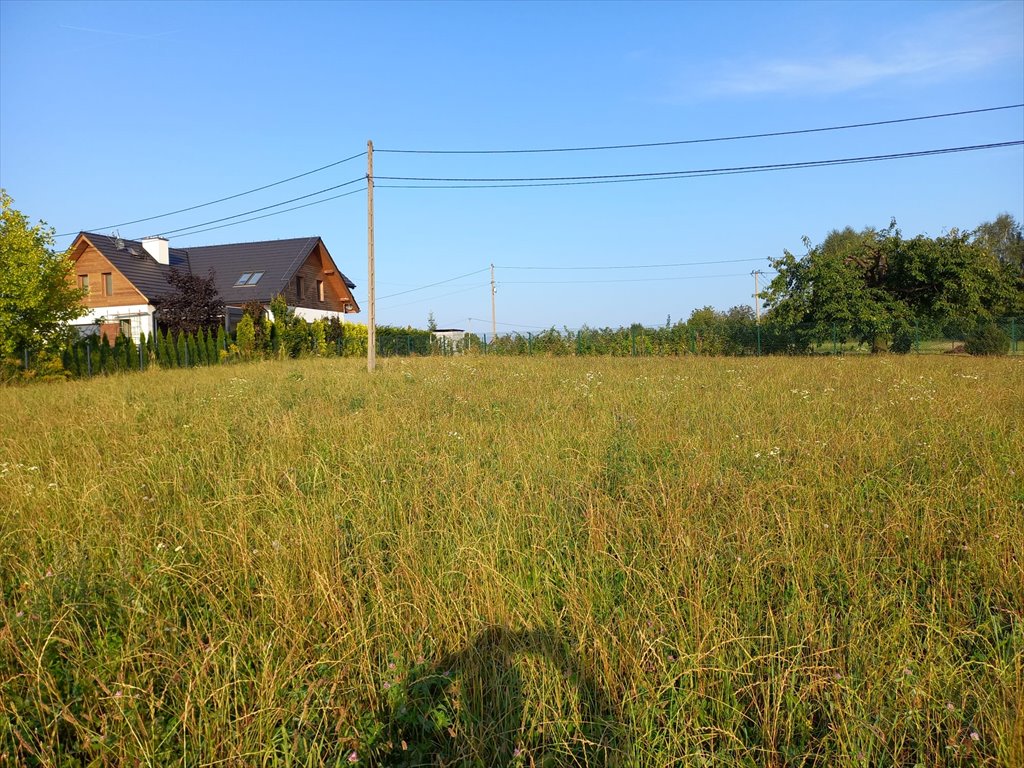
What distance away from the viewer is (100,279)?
1171 inches

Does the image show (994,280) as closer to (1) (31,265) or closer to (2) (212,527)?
(2) (212,527)

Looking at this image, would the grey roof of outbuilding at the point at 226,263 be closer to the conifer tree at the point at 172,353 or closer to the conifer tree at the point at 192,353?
the conifer tree at the point at 192,353

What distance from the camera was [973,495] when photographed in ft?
12.1

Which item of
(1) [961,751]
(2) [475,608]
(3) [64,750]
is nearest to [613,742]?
(2) [475,608]

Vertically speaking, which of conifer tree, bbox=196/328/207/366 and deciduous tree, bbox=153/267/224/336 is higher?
deciduous tree, bbox=153/267/224/336

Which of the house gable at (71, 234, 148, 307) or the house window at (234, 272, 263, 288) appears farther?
the house window at (234, 272, 263, 288)

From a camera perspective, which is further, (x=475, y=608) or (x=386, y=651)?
(x=475, y=608)

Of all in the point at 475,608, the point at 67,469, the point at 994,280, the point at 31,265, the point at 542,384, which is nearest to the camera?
the point at 475,608

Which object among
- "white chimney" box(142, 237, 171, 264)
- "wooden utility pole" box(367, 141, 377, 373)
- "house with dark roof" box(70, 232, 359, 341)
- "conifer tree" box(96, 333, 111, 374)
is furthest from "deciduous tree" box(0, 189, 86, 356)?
"white chimney" box(142, 237, 171, 264)

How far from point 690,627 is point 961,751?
0.85 m

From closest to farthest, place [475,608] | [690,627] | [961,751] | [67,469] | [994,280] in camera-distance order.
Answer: [961,751], [690,627], [475,608], [67,469], [994,280]

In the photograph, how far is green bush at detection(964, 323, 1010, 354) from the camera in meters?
24.0

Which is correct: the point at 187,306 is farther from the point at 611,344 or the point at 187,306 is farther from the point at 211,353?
the point at 611,344

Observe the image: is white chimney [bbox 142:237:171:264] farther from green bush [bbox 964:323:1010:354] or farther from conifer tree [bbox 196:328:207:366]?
green bush [bbox 964:323:1010:354]
